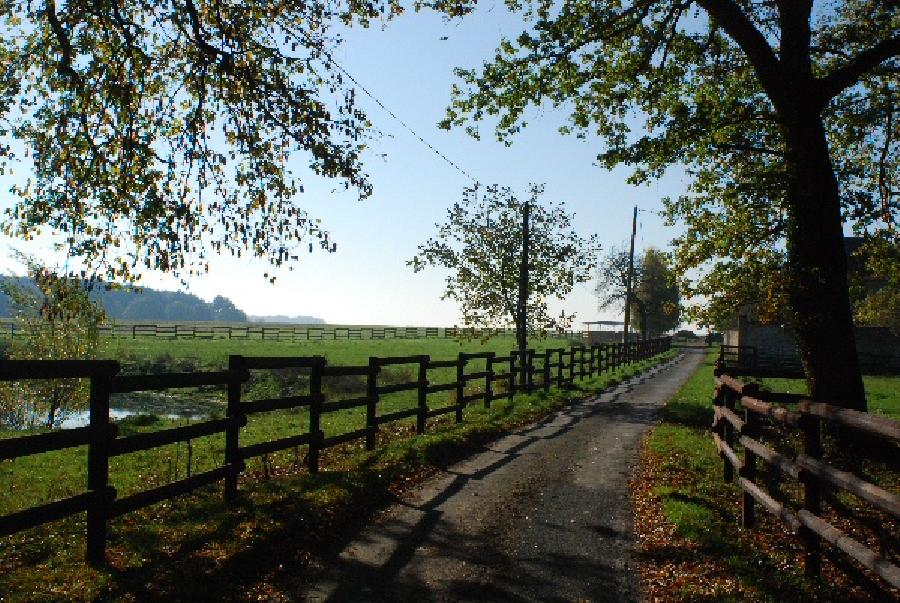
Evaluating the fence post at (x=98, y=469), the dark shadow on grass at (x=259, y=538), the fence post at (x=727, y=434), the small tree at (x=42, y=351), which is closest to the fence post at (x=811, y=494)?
the dark shadow on grass at (x=259, y=538)

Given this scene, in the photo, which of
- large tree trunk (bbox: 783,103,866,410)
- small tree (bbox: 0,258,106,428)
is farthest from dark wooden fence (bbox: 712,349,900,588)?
small tree (bbox: 0,258,106,428)

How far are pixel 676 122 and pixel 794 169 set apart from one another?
2912 millimetres

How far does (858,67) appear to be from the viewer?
1032cm

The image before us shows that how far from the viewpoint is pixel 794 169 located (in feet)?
34.3

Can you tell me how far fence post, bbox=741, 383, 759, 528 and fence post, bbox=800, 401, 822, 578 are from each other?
1.36 metres

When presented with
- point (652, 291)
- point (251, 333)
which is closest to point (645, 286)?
point (652, 291)

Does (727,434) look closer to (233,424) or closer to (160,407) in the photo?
(233,424)

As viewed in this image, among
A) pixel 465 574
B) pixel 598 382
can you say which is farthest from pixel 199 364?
pixel 465 574

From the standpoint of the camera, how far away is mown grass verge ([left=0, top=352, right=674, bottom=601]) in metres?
4.97

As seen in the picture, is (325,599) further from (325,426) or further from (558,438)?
(325,426)

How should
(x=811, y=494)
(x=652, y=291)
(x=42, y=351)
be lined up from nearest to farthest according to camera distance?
(x=811, y=494) → (x=42, y=351) → (x=652, y=291)

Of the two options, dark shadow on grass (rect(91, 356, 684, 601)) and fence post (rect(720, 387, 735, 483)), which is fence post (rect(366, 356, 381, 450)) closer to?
dark shadow on grass (rect(91, 356, 684, 601))

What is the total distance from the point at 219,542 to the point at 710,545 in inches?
184

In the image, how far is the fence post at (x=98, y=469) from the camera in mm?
5418
